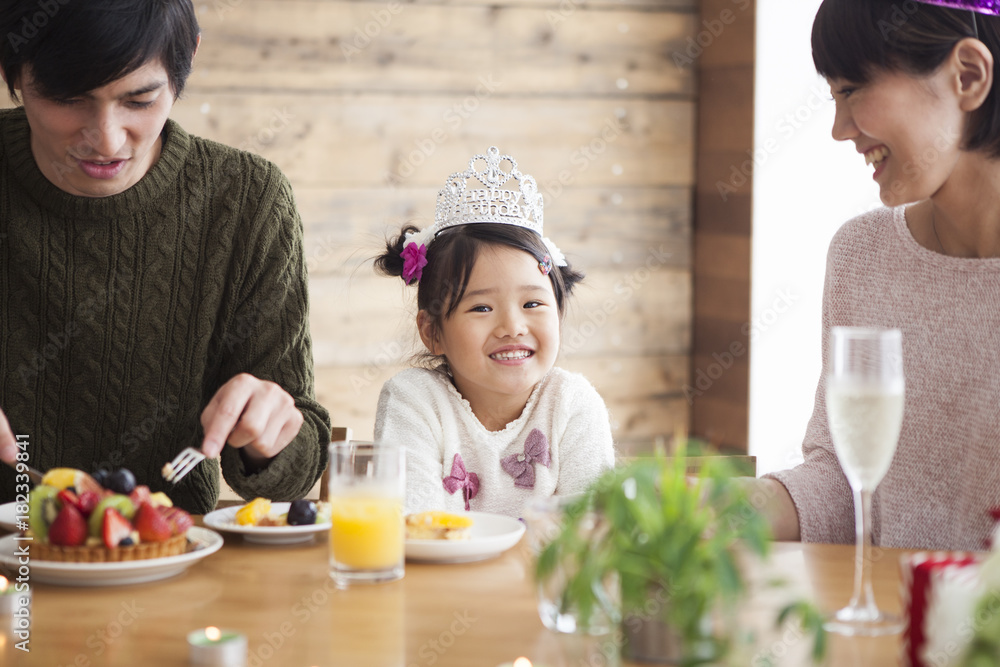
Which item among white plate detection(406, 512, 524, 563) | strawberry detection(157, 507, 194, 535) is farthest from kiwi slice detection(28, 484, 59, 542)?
white plate detection(406, 512, 524, 563)

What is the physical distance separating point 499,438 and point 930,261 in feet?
2.53

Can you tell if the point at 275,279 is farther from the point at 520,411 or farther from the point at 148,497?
the point at 148,497

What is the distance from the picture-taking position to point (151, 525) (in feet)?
3.49

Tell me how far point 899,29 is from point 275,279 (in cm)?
102

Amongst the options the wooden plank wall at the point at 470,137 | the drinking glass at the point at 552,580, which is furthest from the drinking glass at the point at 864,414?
the wooden plank wall at the point at 470,137

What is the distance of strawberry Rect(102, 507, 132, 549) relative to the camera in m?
1.04

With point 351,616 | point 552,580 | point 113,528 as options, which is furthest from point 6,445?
point 552,580

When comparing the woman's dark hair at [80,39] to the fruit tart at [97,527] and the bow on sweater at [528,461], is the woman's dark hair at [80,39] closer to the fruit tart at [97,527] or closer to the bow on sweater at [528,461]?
the fruit tart at [97,527]

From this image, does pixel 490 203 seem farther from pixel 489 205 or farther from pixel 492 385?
pixel 492 385

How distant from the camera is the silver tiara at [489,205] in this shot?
6.33 ft

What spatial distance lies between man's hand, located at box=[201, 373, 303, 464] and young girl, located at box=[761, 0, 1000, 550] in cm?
68

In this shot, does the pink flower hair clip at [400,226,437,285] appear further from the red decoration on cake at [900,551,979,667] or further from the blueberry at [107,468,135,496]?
the red decoration on cake at [900,551,979,667]

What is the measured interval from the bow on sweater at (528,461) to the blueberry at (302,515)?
2.09 feet

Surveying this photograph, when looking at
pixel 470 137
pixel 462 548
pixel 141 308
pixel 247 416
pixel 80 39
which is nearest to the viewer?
pixel 462 548
